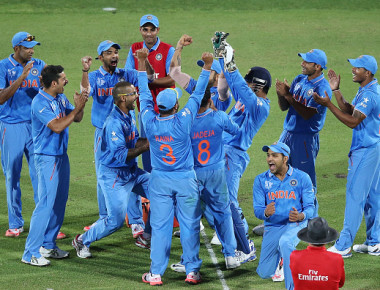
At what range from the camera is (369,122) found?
9406 millimetres

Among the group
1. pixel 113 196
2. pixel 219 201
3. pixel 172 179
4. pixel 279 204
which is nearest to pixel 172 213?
pixel 172 179

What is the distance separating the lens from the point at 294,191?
27.7 ft

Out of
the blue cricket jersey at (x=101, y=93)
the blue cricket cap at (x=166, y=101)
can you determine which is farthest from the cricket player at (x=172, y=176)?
the blue cricket jersey at (x=101, y=93)

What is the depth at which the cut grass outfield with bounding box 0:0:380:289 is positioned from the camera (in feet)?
29.4

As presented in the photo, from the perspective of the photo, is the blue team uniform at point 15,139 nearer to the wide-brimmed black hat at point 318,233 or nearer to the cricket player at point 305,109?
the cricket player at point 305,109

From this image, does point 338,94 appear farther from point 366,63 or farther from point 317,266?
point 317,266

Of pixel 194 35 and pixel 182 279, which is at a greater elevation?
pixel 194 35

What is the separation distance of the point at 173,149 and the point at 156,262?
130 centimetres

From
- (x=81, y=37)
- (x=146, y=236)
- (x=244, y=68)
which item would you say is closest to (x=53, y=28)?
(x=81, y=37)

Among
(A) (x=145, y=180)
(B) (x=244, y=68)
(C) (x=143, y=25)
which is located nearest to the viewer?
(A) (x=145, y=180)

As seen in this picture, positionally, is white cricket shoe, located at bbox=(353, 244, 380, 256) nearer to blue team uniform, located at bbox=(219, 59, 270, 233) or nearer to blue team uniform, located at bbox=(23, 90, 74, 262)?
blue team uniform, located at bbox=(219, 59, 270, 233)

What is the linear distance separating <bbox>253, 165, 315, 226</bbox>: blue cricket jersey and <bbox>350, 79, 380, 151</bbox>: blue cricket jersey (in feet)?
4.29

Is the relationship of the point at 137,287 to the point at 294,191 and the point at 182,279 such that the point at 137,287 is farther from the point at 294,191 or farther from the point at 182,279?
the point at 294,191

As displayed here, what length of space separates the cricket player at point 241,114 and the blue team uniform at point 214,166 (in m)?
0.43
